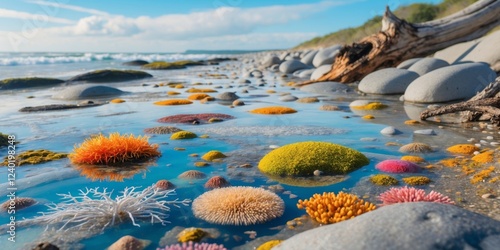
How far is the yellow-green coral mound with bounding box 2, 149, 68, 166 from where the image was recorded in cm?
636

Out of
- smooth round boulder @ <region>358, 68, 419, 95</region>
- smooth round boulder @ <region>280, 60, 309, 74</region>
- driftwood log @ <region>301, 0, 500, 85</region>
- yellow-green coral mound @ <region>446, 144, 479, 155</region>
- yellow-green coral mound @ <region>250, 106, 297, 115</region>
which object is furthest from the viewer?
smooth round boulder @ <region>280, 60, 309, 74</region>

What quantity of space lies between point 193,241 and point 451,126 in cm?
666

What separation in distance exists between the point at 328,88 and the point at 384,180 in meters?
10.5

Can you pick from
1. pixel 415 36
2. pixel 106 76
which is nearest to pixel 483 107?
pixel 415 36

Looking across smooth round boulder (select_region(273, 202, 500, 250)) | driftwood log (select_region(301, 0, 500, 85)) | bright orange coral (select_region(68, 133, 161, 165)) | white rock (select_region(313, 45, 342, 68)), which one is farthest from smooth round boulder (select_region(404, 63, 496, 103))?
white rock (select_region(313, 45, 342, 68))

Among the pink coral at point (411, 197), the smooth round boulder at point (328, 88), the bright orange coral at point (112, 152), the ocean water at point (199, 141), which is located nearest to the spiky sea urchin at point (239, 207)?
the ocean water at point (199, 141)

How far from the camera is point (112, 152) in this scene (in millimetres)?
6059

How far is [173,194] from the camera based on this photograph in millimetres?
4816

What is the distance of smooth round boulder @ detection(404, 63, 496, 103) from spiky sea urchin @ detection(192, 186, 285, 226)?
28.0 feet

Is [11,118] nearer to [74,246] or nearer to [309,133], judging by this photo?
[309,133]

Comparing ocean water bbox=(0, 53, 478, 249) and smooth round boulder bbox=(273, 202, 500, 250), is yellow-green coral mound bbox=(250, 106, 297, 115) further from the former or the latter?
smooth round boulder bbox=(273, 202, 500, 250)

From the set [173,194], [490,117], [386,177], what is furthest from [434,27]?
[173,194]

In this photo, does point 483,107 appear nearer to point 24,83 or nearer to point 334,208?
point 334,208

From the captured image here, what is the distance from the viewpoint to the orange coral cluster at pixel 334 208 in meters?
3.94
